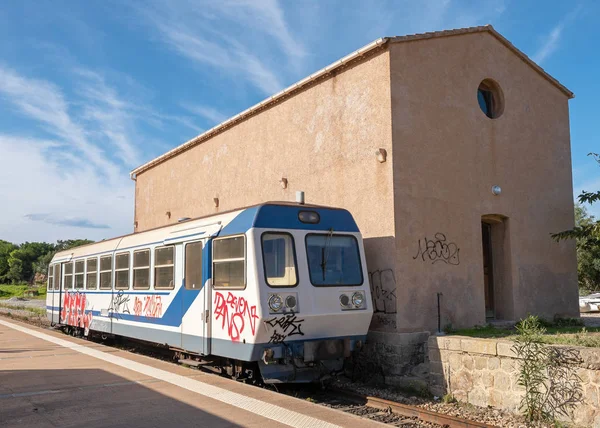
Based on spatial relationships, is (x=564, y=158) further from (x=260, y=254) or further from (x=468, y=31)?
(x=260, y=254)

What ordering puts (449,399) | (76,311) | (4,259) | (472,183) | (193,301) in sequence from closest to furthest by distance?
(449,399), (193,301), (472,183), (76,311), (4,259)

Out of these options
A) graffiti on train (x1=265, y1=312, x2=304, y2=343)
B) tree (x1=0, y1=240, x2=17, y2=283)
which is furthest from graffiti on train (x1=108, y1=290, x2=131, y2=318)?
tree (x1=0, y1=240, x2=17, y2=283)

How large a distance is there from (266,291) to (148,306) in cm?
413

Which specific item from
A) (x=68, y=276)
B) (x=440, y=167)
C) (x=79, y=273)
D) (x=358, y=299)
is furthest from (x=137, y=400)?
(x=68, y=276)

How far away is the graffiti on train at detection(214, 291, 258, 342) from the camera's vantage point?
818 centimetres

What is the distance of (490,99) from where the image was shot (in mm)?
12852

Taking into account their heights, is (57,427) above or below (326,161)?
below

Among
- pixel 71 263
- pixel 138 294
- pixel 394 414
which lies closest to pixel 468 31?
pixel 394 414

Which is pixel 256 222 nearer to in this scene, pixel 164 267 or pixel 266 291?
pixel 266 291

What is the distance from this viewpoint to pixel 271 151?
1436cm

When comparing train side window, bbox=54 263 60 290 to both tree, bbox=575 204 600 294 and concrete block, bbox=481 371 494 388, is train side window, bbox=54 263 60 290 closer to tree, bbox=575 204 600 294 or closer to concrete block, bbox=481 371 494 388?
concrete block, bbox=481 371 494 388

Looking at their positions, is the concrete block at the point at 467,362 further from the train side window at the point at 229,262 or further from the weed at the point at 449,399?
the train side window at the point at 229,262

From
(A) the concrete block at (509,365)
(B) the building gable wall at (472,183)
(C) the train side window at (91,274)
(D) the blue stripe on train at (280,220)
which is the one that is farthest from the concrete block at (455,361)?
(C) the train side window at (91,274)

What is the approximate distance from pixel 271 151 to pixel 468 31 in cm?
551
